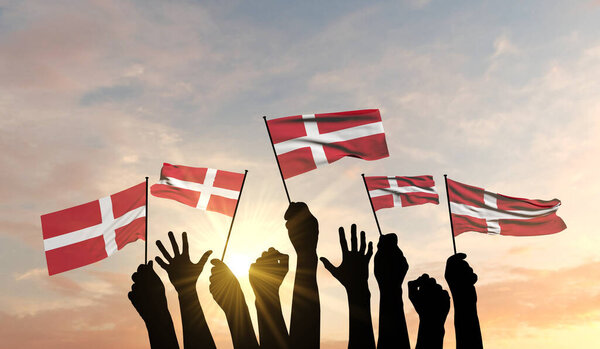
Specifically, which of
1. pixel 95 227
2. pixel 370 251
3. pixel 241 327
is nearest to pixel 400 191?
pixel 370 251

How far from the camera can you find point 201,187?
567 inches

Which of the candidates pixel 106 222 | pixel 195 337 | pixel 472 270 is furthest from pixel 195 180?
pixel 472 270

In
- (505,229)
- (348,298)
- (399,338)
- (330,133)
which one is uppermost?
(330,133)

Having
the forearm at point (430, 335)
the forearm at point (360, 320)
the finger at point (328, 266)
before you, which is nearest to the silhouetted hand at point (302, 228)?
the finger at point (328, 266)

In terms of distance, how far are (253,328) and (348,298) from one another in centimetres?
236

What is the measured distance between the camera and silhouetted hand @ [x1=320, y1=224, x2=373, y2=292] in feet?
29.6

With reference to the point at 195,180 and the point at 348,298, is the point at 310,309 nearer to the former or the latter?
the point at 348,298

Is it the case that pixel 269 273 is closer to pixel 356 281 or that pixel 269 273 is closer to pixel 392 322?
pixel 356 281

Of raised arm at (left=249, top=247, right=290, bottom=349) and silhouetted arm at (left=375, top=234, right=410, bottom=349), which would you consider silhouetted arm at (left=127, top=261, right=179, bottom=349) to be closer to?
raised arm at (left=249, top=247, right=290, bottom=349)

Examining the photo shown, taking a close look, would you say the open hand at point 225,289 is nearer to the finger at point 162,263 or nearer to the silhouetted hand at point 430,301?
the finger at point 162,263

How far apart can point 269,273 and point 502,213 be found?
8.99 m

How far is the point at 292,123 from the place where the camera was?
13.6 metres

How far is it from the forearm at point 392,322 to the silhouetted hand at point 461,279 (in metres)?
1.58

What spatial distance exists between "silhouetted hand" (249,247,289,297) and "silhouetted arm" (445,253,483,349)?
10.5ft
